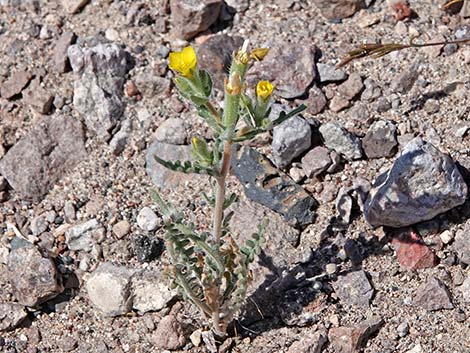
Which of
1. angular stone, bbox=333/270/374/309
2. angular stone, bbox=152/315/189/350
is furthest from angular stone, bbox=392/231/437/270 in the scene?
angular stone, bbox=152/315/189/350

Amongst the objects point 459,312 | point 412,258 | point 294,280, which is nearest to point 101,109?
point 294,280

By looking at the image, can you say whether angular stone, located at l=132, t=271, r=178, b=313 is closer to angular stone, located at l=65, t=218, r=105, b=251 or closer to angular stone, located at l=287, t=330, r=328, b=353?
angular stone, located at l=65, t=218, r=105, b=251

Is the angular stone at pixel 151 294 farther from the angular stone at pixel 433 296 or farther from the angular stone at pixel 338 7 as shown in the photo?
the angular stone at pixel 338 7

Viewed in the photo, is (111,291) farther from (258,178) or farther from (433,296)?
(433,296)

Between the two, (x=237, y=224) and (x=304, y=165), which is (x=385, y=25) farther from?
(x=237, y=224)

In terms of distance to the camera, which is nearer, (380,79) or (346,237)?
(346,237)
